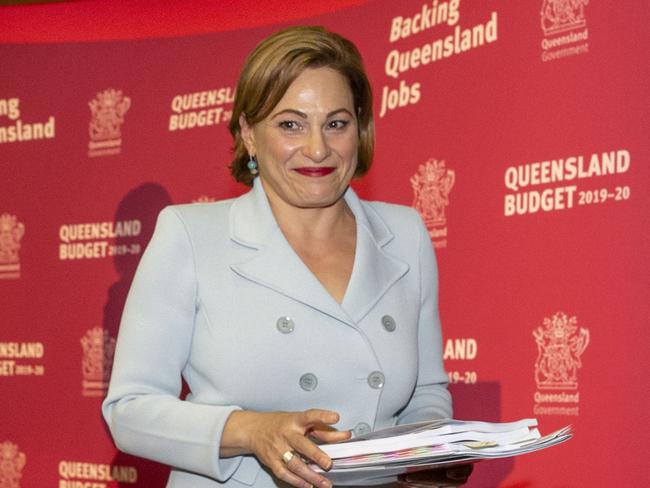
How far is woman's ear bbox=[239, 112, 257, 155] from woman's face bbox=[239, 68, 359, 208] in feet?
0.15

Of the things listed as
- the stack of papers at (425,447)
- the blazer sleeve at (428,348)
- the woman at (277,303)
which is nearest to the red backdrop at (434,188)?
the blazer sleeve at (428,348)

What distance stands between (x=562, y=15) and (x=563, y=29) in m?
0.05

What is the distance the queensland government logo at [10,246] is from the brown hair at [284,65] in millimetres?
3474

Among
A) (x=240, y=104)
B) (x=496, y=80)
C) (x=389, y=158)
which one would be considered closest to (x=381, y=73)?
(x=389, y=158)

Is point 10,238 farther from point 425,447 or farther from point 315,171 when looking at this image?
point 425,447

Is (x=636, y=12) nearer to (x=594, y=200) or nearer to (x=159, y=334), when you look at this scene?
(x=594, y=200)

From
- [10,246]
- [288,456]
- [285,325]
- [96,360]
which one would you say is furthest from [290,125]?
[10,246]

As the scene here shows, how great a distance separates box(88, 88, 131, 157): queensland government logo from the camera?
5.05 m

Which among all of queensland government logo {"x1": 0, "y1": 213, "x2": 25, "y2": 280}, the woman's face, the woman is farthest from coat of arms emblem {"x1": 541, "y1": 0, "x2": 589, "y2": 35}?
queensland government logo {"x1": 0, "y1": 213, "x2": 25, "y2": 280}

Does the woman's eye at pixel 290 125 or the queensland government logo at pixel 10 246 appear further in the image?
the queensland government logo at pixel 10 246

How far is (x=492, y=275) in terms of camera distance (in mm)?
3707

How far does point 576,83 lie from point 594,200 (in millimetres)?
433

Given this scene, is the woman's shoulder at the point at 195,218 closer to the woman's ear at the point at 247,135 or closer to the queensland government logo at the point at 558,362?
the woman's ear at the point at 247,135

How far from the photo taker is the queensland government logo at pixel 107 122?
5.05 metres
